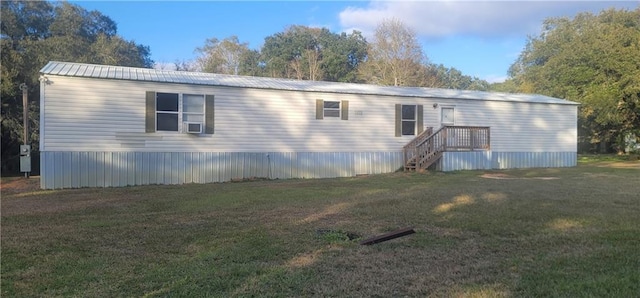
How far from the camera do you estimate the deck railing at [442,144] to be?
1627cm

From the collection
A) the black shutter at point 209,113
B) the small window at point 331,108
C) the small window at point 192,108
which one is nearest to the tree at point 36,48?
the small window at point 192,108

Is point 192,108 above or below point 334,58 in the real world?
below

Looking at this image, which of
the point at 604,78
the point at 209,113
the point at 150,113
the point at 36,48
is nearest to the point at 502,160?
the point at 209,113

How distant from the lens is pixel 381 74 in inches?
1375

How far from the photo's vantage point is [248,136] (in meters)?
14.7

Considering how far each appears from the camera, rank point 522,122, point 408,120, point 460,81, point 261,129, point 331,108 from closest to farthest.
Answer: point 261,129 < point 331,108 < point 408,120 < point 522,122 < point 460,81

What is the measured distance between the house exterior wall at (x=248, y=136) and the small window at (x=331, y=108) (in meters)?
0.15

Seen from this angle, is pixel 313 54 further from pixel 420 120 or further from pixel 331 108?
pixel 331 108

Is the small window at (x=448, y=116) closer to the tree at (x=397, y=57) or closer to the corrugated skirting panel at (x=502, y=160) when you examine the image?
the corrugated skirting panel at (x=502, y=160)

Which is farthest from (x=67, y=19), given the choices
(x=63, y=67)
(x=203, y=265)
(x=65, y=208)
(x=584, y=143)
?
(x=584, y=143)

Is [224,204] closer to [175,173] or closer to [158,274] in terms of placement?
[158,274]

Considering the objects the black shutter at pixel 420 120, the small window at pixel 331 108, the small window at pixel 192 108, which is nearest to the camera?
the small window at pixel 192 108

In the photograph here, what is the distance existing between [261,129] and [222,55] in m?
28.6

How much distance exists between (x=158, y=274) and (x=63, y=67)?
11733mm
